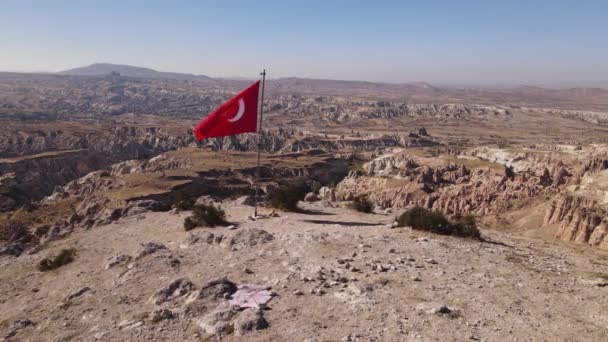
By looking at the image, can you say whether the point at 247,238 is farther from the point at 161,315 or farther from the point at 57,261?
the point at 57,261

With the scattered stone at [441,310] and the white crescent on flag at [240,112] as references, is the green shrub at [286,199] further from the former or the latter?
the scattered stone at [441,310]

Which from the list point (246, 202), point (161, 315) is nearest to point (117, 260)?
point (161, 315)

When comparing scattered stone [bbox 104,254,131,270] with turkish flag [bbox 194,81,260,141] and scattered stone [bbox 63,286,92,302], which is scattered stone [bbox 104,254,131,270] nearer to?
scattered stone [bbox 63,286,92,302]

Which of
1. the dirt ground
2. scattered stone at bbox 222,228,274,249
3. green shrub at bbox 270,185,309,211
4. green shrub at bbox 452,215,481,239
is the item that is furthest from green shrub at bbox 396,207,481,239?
green shrub at bbox 270,185,309,211

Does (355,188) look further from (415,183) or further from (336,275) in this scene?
(336,275)

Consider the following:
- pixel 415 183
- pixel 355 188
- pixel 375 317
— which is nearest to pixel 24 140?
pixel 355 188

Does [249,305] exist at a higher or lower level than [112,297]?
higher
